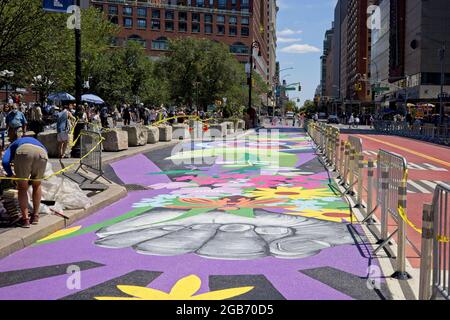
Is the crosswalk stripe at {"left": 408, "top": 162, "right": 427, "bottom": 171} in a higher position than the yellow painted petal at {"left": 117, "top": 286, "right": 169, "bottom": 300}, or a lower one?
higher

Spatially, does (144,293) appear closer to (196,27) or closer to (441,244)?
(441,244)

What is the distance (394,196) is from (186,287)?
3.30 metres

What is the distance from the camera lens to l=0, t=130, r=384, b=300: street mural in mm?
5789

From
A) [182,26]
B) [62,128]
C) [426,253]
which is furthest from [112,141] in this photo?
[182,26]

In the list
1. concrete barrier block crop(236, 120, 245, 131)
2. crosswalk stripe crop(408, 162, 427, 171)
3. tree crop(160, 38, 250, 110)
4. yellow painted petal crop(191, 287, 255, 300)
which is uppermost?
tree crop(160, 38, 250, 110)

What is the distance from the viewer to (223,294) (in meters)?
5.59

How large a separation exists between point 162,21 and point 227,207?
409ft

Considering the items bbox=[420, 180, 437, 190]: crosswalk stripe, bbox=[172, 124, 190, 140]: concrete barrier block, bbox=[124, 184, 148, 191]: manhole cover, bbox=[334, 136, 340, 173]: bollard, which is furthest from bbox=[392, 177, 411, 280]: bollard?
bbox=[172, 124, 190, 140]: concrete barrier block

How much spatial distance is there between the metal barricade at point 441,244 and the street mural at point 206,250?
81cm

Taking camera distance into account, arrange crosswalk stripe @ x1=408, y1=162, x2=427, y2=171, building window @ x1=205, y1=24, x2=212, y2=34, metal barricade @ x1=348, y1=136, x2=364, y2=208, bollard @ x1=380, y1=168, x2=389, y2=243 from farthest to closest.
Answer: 1. building window @ x1=205, y1=24, x2=212, y2=34
2. crosswalk stripe @ x1=408, y1=162, x2=427, y2=171
3. metal barricade @ x1=348, y1=136, x2=364, y2=208
4. bollard @ x1=380, y1=168, x2=389, y2=243

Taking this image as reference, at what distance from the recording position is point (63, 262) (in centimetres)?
693

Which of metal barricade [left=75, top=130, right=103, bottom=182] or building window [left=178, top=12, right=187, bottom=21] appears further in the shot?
building window [left=178, top=12, right=187, bottom=21]

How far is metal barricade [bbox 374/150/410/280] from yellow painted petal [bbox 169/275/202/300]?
228 cm

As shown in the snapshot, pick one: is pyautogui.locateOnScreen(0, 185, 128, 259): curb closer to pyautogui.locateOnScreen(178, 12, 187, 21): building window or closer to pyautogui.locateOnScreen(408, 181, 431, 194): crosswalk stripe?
pyautogui.locateOnScreen(408, 181, 431, 194): crosswalk stripe
